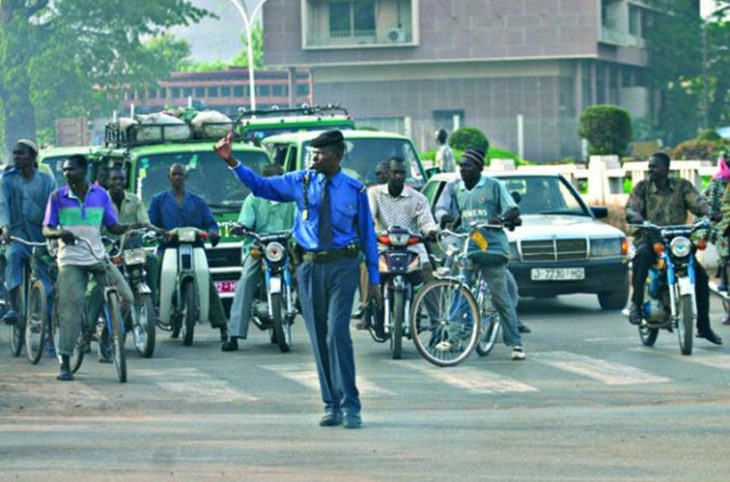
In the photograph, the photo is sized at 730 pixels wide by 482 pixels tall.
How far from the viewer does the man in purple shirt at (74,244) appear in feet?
48.9

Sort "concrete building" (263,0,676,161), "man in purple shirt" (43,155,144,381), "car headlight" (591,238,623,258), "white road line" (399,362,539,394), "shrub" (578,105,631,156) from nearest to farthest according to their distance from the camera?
"white road line" (399,362,539,394) < "man in purple shirt" (43,155,144,381) < "car headlight" (591,238,623,258) < "shrub" (578,105,631,156) < "concrete building" (263,0,676,161)

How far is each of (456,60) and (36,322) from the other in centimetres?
7409

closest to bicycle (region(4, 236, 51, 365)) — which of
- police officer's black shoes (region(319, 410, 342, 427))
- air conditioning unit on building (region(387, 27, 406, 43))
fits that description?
police officer's black shoes (region(319, 410, 342, 427))

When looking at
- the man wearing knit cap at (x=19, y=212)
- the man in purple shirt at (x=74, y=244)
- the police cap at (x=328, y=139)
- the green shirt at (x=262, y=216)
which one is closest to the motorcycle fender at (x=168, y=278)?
the green shirt at (x=262, y=216)

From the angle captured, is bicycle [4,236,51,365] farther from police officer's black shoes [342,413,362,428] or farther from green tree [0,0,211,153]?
green tree [0,0,211,153]

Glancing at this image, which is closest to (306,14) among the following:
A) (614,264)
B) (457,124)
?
(457,124)

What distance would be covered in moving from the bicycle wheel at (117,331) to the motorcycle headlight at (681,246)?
15.6 ft

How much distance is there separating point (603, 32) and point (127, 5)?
81.2ft

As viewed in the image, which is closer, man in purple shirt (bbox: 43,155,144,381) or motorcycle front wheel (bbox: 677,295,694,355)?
man in purple shirt (bbox: 43,155,144,381)

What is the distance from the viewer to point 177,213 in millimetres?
18234

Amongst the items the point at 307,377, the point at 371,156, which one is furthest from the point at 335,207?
the point at 371,156

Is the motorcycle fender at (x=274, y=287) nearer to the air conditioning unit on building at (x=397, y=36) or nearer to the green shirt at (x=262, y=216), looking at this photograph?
the green shirt at (x=262, y=216)

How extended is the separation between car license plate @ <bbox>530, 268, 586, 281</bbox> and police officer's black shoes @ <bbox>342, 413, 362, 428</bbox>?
9.55 metres

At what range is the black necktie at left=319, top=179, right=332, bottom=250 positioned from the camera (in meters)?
11.9
